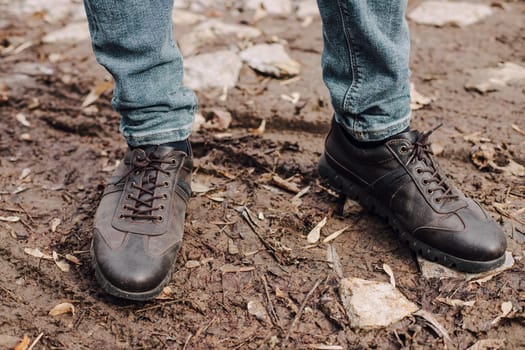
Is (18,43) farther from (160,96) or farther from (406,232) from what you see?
(406,232)

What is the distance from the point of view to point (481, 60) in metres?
2.97

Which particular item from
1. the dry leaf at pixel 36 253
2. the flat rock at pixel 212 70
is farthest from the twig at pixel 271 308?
the flat rock at pixel 212 70

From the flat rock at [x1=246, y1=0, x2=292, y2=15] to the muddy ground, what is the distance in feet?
1.80

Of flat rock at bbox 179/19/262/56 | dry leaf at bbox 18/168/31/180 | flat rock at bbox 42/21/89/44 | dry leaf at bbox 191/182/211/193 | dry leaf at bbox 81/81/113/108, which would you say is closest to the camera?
dry leaf at bbox 191/182/211/193

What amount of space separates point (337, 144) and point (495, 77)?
4.42 feet

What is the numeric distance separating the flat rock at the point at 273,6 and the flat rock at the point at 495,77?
4.61ft

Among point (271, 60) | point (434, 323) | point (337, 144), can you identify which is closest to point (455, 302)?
point (434, 323)

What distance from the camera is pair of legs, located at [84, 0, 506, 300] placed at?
1574 mm

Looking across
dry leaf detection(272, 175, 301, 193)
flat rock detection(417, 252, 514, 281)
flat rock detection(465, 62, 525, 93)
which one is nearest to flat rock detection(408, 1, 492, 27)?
flat rock detection(465, 62, 525, 93)

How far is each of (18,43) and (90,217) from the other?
1.81 metres

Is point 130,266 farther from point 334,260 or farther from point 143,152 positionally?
point 334,260

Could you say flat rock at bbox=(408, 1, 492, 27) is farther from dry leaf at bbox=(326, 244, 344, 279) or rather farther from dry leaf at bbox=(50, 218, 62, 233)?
dry leaf at bbox=(50, 218, 62, 233)

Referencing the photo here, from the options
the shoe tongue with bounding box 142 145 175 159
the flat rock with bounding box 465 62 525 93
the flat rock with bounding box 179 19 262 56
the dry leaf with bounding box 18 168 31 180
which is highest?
the shoe tongue with bounding box 142 145 175 159

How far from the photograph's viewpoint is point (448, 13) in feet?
11.5
